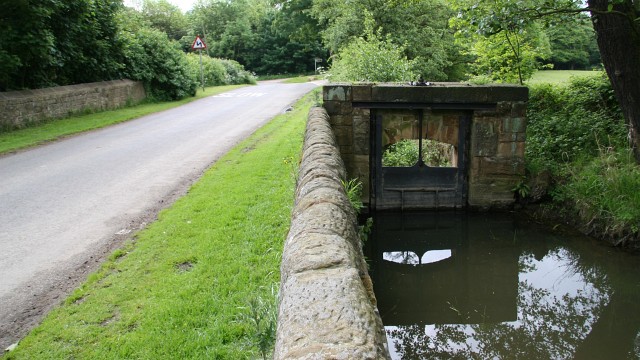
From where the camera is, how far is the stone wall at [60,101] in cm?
1381

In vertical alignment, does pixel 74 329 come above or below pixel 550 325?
above

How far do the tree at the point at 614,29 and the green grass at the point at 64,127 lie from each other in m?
10.4

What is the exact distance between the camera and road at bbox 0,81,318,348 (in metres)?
5.01

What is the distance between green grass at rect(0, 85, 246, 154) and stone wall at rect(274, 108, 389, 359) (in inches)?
412

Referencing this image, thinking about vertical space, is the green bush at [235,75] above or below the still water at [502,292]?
above

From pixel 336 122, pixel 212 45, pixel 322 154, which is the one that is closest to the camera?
pixel 322 154

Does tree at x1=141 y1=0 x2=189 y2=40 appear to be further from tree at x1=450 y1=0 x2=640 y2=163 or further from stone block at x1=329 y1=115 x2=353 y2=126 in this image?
tree at x1=450 y1=0 x2=640 y2=163

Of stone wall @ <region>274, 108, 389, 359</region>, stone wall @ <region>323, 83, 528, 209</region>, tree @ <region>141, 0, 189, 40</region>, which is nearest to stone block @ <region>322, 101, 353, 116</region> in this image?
stone wall @ <region>323, 83, 528, 209</region>

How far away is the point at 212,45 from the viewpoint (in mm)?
58031

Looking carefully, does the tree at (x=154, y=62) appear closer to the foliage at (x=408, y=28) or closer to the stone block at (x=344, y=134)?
the foliage at (x=408, y=28)

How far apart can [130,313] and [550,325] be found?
4.23 meters

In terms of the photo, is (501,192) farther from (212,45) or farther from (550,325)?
(212,45)

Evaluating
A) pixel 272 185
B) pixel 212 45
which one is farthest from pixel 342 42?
pixel 212 45

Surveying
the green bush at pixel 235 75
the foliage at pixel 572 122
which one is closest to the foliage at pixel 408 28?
the foliage at pixel 572 122
